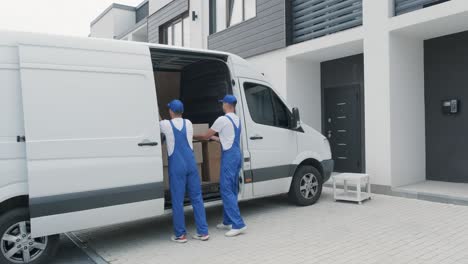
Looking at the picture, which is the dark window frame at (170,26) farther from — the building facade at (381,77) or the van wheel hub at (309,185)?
the van wheel hub at (309,185)

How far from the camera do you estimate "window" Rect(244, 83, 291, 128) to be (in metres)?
6.40

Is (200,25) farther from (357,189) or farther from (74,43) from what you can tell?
(74,43)

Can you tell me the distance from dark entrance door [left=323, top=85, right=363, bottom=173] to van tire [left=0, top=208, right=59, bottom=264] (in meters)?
7.26

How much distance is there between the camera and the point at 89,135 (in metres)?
4.58

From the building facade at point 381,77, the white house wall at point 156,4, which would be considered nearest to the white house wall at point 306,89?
the building facade at point 381,77

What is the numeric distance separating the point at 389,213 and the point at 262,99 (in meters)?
2.68

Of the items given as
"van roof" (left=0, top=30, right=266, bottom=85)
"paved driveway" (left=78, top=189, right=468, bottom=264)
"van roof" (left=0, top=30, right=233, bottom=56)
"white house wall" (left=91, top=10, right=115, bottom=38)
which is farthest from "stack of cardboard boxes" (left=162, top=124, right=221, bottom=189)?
"white house wall" (left=91, top=10, right=115, bottom=38)

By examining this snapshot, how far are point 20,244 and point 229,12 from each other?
10008 millimetres

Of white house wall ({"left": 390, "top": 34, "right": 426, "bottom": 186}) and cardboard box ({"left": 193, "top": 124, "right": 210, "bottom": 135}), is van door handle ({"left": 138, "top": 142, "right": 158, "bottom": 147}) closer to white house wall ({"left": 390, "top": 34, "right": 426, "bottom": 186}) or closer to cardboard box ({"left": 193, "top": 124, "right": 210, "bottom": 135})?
cardboard box ({"left": 193, "top": 124, "right": 210, "bottom": 135})

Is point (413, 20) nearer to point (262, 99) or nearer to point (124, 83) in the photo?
point (262, 99)

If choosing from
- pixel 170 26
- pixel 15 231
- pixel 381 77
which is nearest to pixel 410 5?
pixel 381 77

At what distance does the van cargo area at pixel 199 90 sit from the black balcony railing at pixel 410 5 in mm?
3875

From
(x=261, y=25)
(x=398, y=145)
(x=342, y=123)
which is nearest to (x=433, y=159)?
(x=398, y=145)

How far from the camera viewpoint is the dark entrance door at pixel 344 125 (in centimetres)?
988
